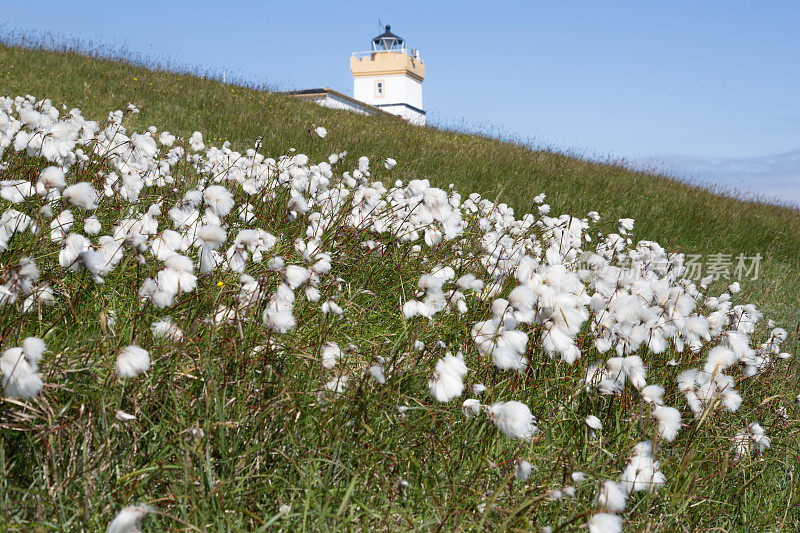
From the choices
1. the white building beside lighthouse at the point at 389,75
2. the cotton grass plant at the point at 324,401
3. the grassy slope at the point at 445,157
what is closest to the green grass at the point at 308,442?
the cotton grass plant at the point at 324,401

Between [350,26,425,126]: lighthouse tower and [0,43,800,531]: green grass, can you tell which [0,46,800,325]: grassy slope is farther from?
[350,26,425,126]: lighthouse tower

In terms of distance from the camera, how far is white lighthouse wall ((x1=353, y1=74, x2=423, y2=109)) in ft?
187

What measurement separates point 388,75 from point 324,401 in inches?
2316

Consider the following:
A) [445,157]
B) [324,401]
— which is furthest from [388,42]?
[324,401]

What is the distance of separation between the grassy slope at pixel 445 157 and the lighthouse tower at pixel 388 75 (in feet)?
149

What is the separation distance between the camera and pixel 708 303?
3752 millimetres

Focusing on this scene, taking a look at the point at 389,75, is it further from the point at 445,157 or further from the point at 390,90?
the point at 445,157

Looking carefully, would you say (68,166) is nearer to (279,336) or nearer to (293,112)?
(279,336)

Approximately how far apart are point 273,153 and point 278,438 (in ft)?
23.1

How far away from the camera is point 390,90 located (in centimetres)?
5744

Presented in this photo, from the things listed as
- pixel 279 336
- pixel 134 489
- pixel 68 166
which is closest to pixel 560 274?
pixel 279 336

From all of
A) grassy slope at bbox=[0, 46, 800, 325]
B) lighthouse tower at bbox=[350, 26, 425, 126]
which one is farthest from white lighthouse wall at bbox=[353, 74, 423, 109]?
grassy slope at bbox=[0, 46, 800, 325]

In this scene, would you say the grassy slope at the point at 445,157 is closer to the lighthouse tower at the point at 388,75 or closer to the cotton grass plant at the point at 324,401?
the cotton grass plant at the point at 324,401

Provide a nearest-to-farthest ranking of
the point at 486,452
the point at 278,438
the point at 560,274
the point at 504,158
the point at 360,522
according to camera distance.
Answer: the point at 360,522 → the point at 278,438 → the point at 486,452 → the point at 560,274 → the point at 504,158
